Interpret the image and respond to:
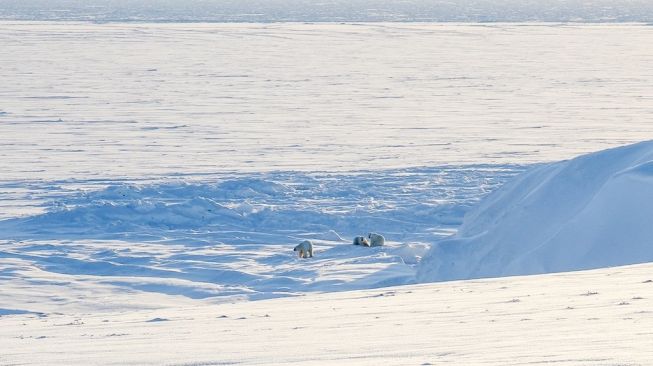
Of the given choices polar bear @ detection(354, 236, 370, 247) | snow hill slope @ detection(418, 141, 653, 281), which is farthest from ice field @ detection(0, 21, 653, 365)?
polar bear @ detection(354, 236, 370, 247)

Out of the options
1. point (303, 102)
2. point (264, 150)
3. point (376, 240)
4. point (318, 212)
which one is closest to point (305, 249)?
point (376, 240)

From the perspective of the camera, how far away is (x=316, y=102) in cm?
2158

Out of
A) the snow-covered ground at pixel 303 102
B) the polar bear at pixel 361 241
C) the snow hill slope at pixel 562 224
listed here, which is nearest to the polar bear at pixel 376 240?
the polar bear at pixel 361 241

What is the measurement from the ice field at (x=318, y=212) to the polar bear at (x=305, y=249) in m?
0.24

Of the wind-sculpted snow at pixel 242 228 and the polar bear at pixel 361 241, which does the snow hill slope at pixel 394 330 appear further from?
the polar bear at pixel 361 241

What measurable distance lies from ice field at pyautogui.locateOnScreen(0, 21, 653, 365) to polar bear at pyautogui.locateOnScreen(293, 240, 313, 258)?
0.24m

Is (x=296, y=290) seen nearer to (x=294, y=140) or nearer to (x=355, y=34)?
(x=294, y=140)

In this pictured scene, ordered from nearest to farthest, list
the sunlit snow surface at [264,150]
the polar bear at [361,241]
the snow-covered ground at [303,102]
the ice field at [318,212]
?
the ice field at [318,212], the sunlit snow surface at [264,150], the polar bear at [361,241], the snow-covered ground at [303,102]

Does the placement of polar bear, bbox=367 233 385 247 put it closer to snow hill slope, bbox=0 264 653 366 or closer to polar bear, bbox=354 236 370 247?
polar bear, bbox=354 236 370 247

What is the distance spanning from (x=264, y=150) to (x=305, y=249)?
581 cm

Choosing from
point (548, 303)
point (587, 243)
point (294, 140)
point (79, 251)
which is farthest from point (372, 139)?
point (548, 303)

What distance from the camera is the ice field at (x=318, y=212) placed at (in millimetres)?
5004

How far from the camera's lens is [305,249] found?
9.96 m

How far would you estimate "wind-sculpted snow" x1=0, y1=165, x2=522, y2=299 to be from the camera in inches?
365
